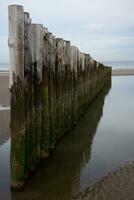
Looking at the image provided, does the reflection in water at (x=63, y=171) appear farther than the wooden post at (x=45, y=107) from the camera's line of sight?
No

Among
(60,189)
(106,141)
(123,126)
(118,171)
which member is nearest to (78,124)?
(123,126)

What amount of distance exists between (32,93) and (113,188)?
1657 millimetres

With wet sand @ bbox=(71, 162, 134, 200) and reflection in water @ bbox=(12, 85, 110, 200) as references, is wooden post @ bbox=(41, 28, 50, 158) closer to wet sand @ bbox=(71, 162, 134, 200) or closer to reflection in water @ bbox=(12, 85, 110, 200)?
reflection in water @ bbox=(12, 85, 110, 200)

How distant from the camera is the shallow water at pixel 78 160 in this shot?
5241 millimetres

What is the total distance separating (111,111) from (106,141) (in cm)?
495

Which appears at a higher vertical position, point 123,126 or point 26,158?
point 26,158

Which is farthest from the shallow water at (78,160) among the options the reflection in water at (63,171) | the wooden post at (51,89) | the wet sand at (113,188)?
the wooden post at (51,89)

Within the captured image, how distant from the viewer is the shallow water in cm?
524

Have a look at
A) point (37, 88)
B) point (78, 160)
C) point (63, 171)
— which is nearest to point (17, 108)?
point (37, 88)

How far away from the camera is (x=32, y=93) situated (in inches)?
225

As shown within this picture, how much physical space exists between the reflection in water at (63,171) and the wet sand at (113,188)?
0.22 meters

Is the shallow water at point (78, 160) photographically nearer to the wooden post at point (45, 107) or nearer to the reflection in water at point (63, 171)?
the reflection in water at point (63, 171)

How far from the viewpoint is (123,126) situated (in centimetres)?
1012

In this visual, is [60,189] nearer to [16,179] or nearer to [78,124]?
[16,179]
